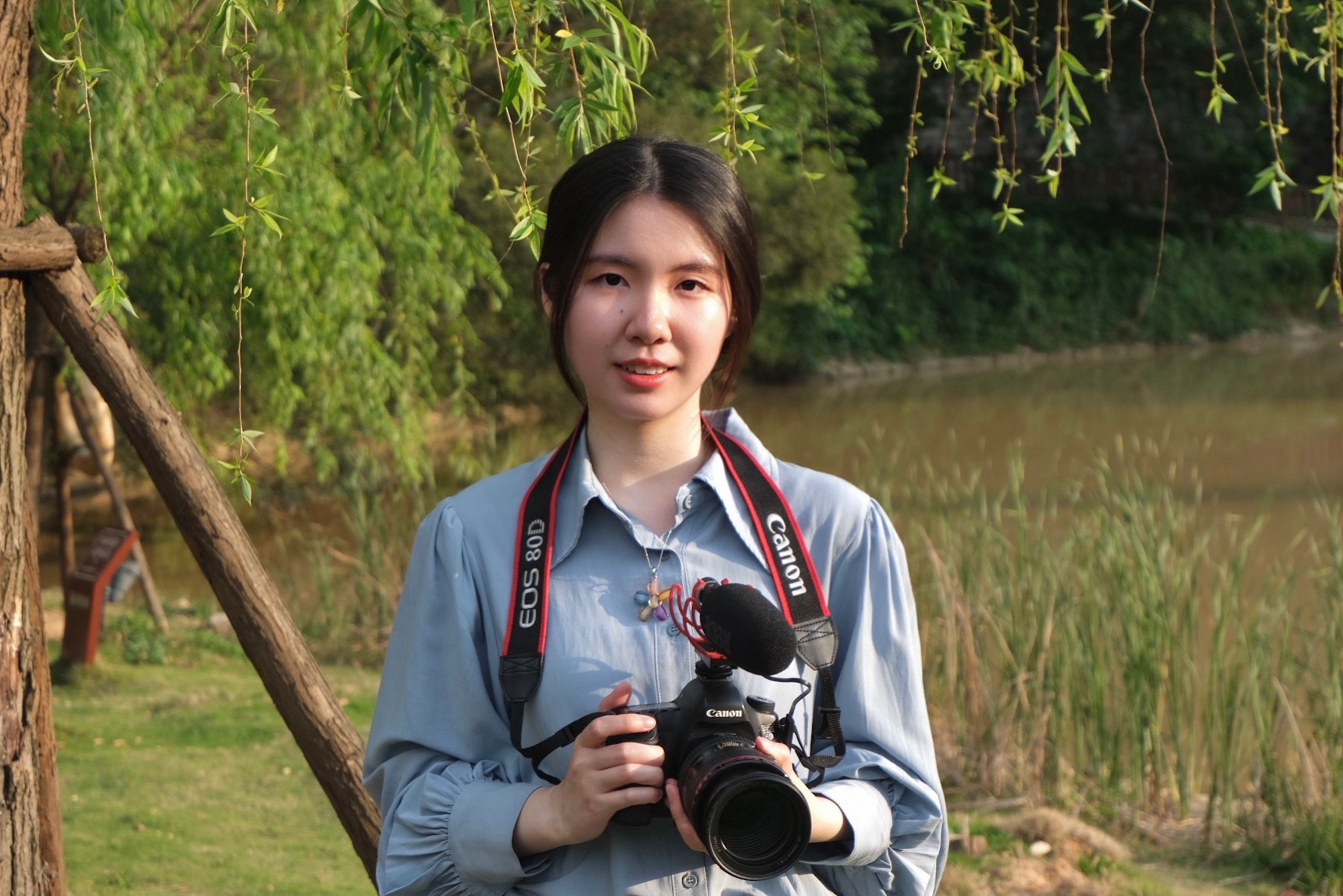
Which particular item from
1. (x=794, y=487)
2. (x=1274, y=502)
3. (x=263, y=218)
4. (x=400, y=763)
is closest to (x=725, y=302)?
(x=794, y=487)

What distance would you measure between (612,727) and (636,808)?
0.34 ft

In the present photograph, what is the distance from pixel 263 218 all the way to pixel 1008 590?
3513 mm

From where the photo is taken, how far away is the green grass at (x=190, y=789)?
4227mm

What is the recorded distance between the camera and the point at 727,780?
140 centimetres

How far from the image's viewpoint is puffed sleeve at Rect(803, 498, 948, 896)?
1589mm

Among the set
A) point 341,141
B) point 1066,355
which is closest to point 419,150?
point 341,141

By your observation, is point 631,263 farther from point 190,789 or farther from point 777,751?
point 190,789

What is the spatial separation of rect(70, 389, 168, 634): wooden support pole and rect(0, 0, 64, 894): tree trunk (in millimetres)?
4072

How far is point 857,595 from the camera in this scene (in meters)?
1.63

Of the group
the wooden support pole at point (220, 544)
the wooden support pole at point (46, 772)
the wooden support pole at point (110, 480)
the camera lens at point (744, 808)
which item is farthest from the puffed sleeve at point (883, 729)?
the wooden support pole at point (110, 480)

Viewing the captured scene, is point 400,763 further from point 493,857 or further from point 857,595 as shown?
point 857,595

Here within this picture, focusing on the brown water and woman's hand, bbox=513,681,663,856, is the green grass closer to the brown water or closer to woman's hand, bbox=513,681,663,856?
the brown water

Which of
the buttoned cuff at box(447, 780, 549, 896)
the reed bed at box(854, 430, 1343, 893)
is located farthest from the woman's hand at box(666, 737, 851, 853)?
the reed bed at box(854, 430, 1343, 893)

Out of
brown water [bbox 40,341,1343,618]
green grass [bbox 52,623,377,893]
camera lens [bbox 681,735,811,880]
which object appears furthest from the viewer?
brown water [bbox 40,341,1343,618]
